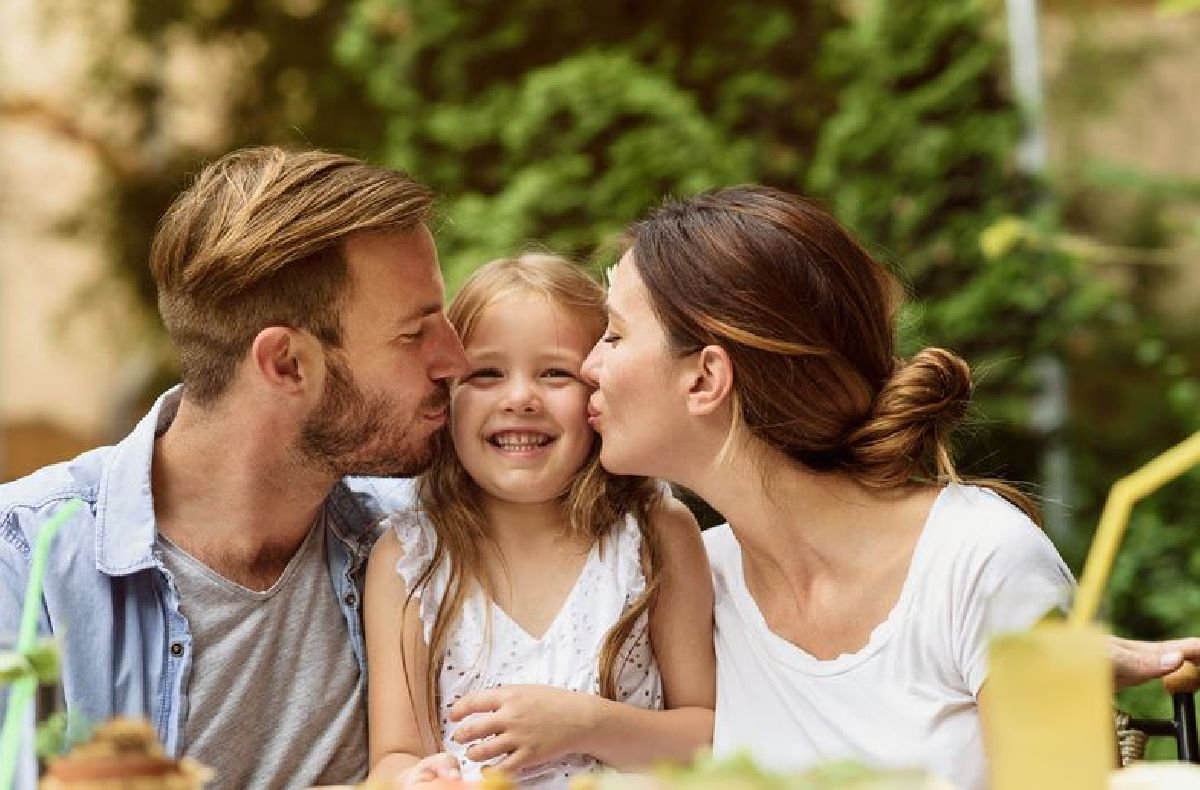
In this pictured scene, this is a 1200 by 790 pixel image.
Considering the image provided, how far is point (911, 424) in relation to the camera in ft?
7.14

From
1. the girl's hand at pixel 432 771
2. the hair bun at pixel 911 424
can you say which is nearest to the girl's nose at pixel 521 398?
the hair bun at pixel 911 424

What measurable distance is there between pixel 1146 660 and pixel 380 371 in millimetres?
1205

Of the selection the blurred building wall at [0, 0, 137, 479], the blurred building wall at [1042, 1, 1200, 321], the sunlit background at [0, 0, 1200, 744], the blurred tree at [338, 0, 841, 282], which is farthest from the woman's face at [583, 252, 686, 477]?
the blurred building wall at [0, 0, 137, 479]

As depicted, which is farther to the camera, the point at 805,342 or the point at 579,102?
the point at 579,102

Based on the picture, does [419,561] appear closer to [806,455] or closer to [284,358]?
[284,358]

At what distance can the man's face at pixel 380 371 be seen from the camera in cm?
239

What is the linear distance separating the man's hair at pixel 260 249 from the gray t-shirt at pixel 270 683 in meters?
0.32

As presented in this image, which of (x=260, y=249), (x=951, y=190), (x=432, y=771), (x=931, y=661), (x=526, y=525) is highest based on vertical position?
(x=951, y=190)

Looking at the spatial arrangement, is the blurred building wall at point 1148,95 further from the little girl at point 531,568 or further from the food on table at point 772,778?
the food on table at point 772,778

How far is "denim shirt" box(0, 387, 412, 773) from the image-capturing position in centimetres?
215

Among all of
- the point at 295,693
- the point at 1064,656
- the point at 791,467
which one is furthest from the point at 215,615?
the point at 1064,656

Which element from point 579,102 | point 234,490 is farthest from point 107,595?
point 579,102

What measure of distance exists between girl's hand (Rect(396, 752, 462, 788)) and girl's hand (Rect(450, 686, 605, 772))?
11 centimetres

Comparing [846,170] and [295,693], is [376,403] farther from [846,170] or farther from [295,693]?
[846,170]
